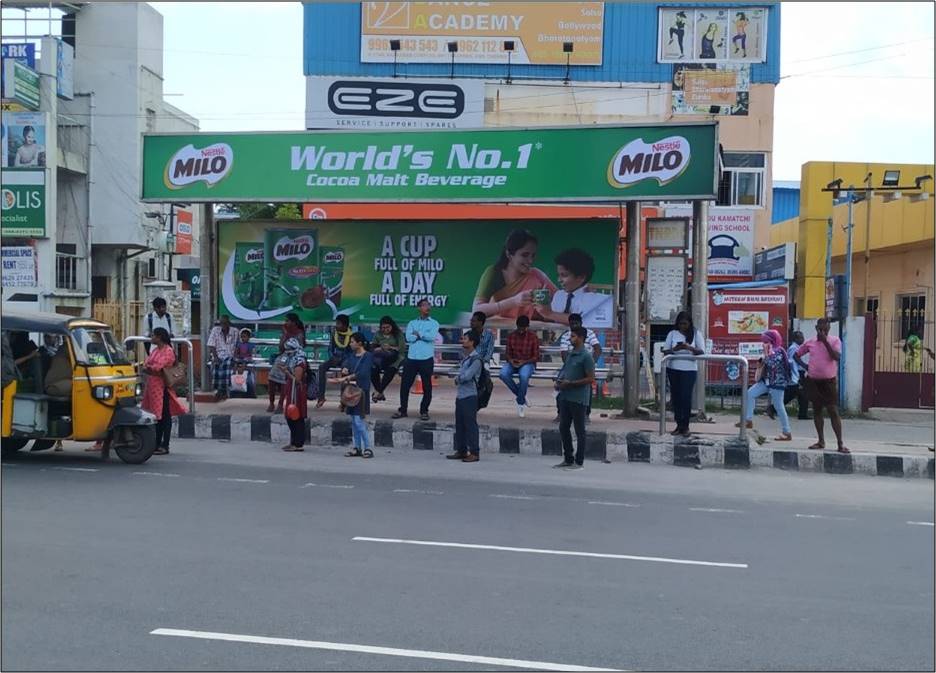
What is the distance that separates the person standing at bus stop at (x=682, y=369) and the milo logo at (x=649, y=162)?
1.96 meters

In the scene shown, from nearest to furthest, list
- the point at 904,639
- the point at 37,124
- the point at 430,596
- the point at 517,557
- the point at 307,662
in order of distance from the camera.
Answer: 1. the point at 307,662
2. the point at 904,639
3. the point at 430,596
4. the point at 517,557
5. the point at 37,124

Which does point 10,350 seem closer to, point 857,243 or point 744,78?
point 857,243

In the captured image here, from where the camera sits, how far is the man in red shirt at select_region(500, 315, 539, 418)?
564 inches

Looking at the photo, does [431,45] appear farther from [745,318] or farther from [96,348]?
[96,348]

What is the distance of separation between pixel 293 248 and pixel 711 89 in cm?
2129

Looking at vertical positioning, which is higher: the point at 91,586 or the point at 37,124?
the point at 37,124

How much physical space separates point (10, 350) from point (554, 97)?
26338mm

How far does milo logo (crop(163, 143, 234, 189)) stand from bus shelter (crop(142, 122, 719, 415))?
21 mm

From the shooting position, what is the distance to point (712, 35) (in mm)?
33562

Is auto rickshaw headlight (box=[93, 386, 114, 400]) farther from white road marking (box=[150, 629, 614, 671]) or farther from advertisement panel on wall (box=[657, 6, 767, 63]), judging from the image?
advertisement panel on wall (box=[657, 6, 767, 63])

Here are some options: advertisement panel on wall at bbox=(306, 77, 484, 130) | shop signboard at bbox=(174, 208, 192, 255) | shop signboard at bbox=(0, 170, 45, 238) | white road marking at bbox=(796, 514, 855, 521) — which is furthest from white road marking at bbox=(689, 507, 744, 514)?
shop signboard at bbox=(174, 208, 192, 255)

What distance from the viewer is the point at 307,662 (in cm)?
504

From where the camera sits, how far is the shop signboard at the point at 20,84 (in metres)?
28.9

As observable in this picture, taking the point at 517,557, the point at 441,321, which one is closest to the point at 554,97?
the point at 441,321
